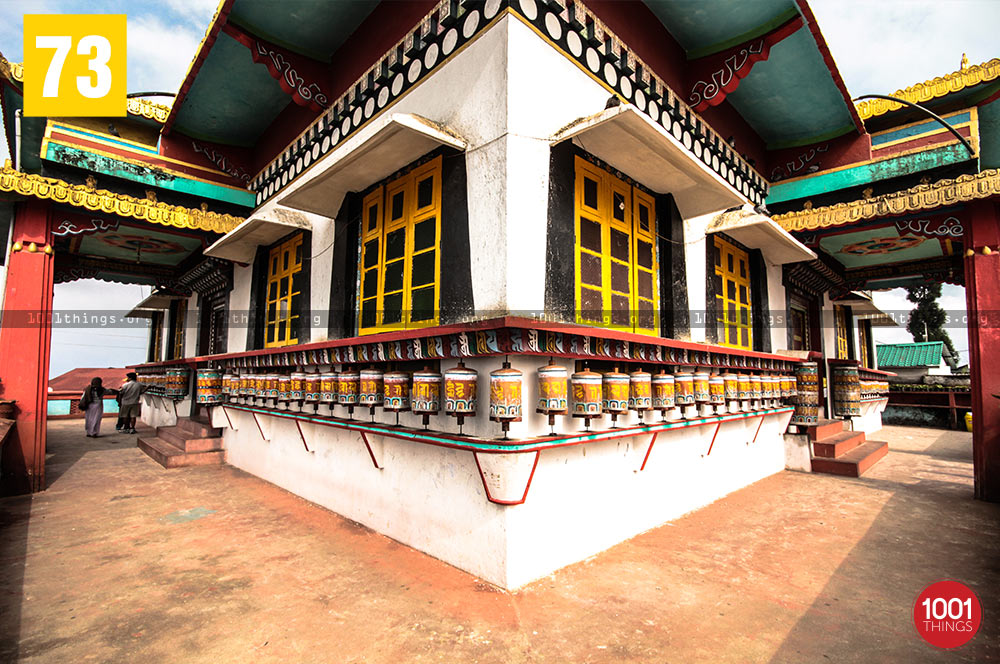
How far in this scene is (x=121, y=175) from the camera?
766 cm

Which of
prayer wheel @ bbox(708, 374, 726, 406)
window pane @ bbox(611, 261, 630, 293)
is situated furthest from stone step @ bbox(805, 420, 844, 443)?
window pane @ bbox(611, 261, 630, 293)

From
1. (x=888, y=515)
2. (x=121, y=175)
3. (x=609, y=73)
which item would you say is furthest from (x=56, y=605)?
(x=888, y=515)

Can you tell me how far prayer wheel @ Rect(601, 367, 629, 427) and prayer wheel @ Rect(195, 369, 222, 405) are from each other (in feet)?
21.8

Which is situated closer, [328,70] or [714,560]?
[714,560]

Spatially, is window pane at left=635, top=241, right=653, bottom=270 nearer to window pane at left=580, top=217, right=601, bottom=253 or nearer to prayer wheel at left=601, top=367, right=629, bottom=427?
window pane at left=580, top=217, right=601, bottom=253

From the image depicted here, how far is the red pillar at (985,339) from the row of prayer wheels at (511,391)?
275 cm

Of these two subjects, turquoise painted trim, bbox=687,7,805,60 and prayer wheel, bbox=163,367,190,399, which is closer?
turquoise painted trim, bbox=687,7,805,60

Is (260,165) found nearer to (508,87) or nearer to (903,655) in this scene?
(508,87)

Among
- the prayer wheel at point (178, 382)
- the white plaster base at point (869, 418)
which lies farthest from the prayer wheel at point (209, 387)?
the white plaster base at point (869, 418)

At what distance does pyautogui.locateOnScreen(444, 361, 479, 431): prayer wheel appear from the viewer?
138 inches

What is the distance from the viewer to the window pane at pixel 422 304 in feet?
14.9

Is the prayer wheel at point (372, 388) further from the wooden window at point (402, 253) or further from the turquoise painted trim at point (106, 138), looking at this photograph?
the turquoise painted trim at point (106, 138)

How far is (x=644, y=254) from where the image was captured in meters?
5.48

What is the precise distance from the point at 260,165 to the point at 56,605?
7.52m
